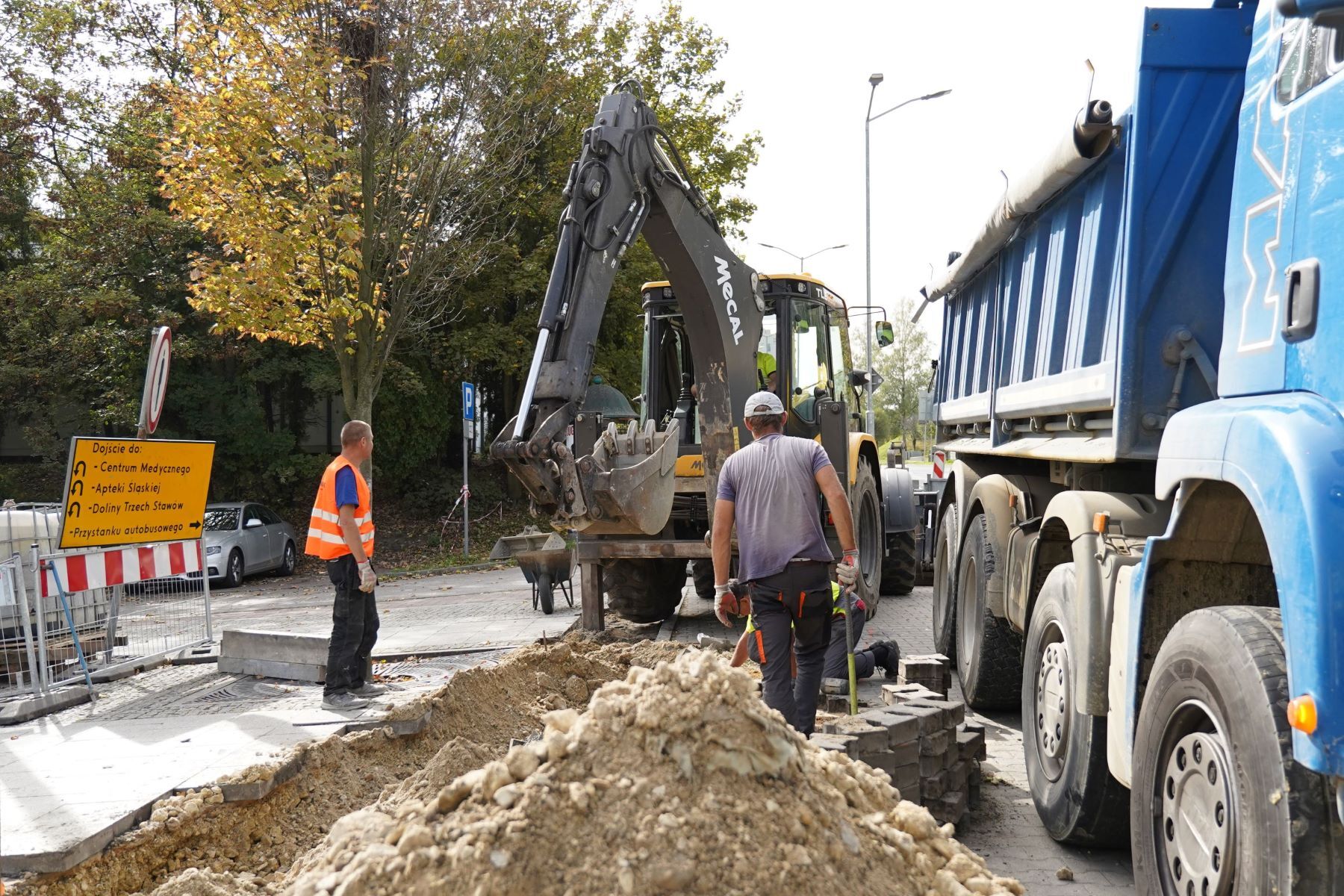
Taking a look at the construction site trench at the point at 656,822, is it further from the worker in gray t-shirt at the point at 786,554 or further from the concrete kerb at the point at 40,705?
the concrete kerb at the point at 40,705

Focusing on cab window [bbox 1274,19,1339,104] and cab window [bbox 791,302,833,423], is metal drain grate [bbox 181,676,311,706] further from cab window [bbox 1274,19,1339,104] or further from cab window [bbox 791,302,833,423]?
cab window [bbox 1274,19,1339,104]

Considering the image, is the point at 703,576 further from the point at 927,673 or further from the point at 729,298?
the point at 927,673

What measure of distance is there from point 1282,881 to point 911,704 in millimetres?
2615

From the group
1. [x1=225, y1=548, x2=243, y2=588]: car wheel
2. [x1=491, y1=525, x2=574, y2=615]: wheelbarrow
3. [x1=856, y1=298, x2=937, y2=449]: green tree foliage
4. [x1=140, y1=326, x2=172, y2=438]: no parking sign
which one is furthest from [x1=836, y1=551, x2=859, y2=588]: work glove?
[x1=856, y1=298, x2=937, y2=449]: green tree foliage

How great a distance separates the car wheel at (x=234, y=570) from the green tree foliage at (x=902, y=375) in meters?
33.8

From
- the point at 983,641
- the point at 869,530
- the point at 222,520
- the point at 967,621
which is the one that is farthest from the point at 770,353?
the point at 222,520

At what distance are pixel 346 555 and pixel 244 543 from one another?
11827 mm

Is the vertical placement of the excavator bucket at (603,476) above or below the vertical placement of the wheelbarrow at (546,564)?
above

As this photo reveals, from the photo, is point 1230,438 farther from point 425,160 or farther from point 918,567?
point 425,160

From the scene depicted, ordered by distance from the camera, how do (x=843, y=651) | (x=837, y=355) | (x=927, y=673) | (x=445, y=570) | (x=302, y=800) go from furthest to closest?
(x=445, y=570), (x=837, y=355), (x=843, y=651), (x=927, y=673), (x=302, y=800)

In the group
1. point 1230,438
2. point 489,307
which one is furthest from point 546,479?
point 489,307

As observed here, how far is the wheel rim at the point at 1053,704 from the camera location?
4.56 m

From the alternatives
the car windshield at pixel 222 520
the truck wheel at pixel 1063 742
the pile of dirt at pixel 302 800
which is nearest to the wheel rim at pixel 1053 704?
the truck wheel at pixel 1063 742

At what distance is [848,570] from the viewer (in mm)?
5453
